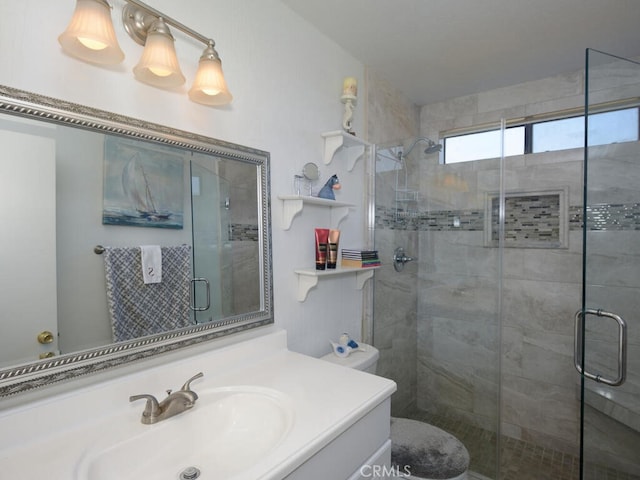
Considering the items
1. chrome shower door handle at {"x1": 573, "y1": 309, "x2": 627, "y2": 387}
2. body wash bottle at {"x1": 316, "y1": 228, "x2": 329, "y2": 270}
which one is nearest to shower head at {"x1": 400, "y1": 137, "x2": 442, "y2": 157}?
body wash bottle at {"x1": 316, "y1": 228, "x2": 329, "y2": 270}

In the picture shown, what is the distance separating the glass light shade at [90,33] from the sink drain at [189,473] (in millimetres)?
1120

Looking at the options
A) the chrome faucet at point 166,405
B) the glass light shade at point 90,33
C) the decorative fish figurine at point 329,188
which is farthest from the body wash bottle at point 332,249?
the glass light shade at point 90,33

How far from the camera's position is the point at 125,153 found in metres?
1.03

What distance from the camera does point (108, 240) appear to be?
3.26ft

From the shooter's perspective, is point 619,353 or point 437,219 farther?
point 437,219

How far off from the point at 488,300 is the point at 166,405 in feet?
6.20

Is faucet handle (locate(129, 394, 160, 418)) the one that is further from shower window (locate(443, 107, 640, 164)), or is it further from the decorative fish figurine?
shower window (locate(443, 107, 640, 164))

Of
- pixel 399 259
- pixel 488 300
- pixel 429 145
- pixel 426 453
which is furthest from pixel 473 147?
pixel 426 453

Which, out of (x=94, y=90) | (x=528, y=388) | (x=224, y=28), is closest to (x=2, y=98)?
(x=94, y=90)

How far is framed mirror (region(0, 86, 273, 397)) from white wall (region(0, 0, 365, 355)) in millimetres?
76

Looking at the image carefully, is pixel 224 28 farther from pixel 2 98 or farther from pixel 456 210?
pixel 456 210

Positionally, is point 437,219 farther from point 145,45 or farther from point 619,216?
point 145,45

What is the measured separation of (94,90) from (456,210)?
201 cm

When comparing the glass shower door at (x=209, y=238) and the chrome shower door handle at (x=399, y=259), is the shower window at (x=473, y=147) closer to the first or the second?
the chrome shower door handle at (x=399, y=259)
